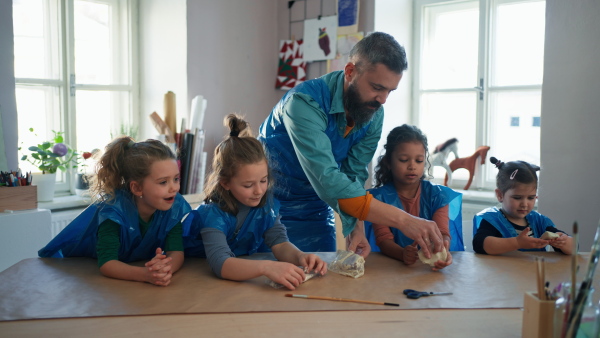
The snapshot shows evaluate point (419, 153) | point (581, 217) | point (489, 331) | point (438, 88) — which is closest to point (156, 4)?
point (438, 88)

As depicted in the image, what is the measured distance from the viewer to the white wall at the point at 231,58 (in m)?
3.42

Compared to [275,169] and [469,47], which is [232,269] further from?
[469,47]

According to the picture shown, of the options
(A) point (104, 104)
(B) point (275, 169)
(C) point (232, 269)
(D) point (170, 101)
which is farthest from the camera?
(A) point (104, 104)

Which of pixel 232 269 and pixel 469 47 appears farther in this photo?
pixel 469 47

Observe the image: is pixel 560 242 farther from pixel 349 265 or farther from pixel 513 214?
pixel 349 265

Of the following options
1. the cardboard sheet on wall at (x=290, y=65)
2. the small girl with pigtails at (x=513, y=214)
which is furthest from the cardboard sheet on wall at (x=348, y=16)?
the small girl with pigtails at (x=513, y=214)

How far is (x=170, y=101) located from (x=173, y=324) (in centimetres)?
230

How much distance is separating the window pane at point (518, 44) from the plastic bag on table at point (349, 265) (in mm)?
2273

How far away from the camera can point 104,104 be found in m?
3.50

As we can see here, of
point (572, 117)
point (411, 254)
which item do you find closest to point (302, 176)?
point (411, 254)

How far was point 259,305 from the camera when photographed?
4.15 feet

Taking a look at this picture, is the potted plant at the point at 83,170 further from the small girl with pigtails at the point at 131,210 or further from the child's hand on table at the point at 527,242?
the child's hand on table at the point at 527,242

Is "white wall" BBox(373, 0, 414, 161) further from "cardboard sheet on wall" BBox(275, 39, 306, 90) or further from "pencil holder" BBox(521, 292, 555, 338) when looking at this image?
"pencil holder" BBox(521, 292, 555, 338)

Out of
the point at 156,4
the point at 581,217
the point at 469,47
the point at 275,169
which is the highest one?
the point at 156,4
